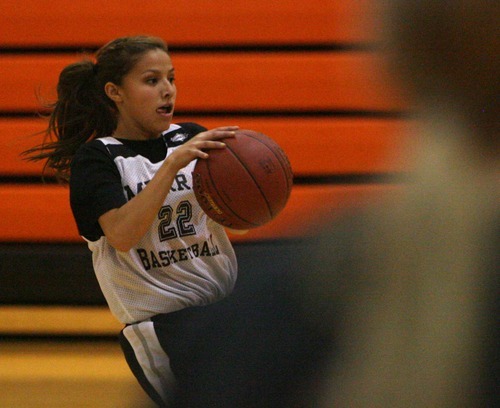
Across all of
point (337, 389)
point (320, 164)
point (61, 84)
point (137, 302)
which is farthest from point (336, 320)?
point (320, 164)

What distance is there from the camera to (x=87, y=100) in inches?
83.5

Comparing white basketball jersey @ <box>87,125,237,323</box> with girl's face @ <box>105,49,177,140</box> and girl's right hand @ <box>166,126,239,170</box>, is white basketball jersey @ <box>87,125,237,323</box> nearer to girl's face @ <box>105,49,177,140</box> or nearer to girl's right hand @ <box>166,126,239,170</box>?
girl's face @ <box>105,49,177,140</box>

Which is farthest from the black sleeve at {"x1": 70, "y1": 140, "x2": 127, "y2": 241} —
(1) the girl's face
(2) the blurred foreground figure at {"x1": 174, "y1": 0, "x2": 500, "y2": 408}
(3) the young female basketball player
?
(2) the blurred foreground figure at {"x1": 174, "y1": 0, "x2": 500, "y2": 408}

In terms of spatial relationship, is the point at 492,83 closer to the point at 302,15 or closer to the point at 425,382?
the point at 425,382

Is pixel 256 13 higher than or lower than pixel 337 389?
higher

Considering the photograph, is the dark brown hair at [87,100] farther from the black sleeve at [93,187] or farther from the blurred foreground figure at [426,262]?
the blurred foreground figure at [426,262]

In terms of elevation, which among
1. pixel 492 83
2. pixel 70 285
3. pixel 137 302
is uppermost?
pixel 492 83

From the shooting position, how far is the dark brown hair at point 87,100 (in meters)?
2.04

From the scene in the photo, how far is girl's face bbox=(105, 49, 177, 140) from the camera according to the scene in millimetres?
1989

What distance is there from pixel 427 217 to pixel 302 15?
2.65m

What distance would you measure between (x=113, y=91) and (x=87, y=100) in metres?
0.12

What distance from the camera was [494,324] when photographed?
67 cm

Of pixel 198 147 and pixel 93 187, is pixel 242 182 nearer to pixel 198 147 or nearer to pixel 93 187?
pixel 198 147

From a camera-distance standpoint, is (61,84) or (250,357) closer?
(250,357)
